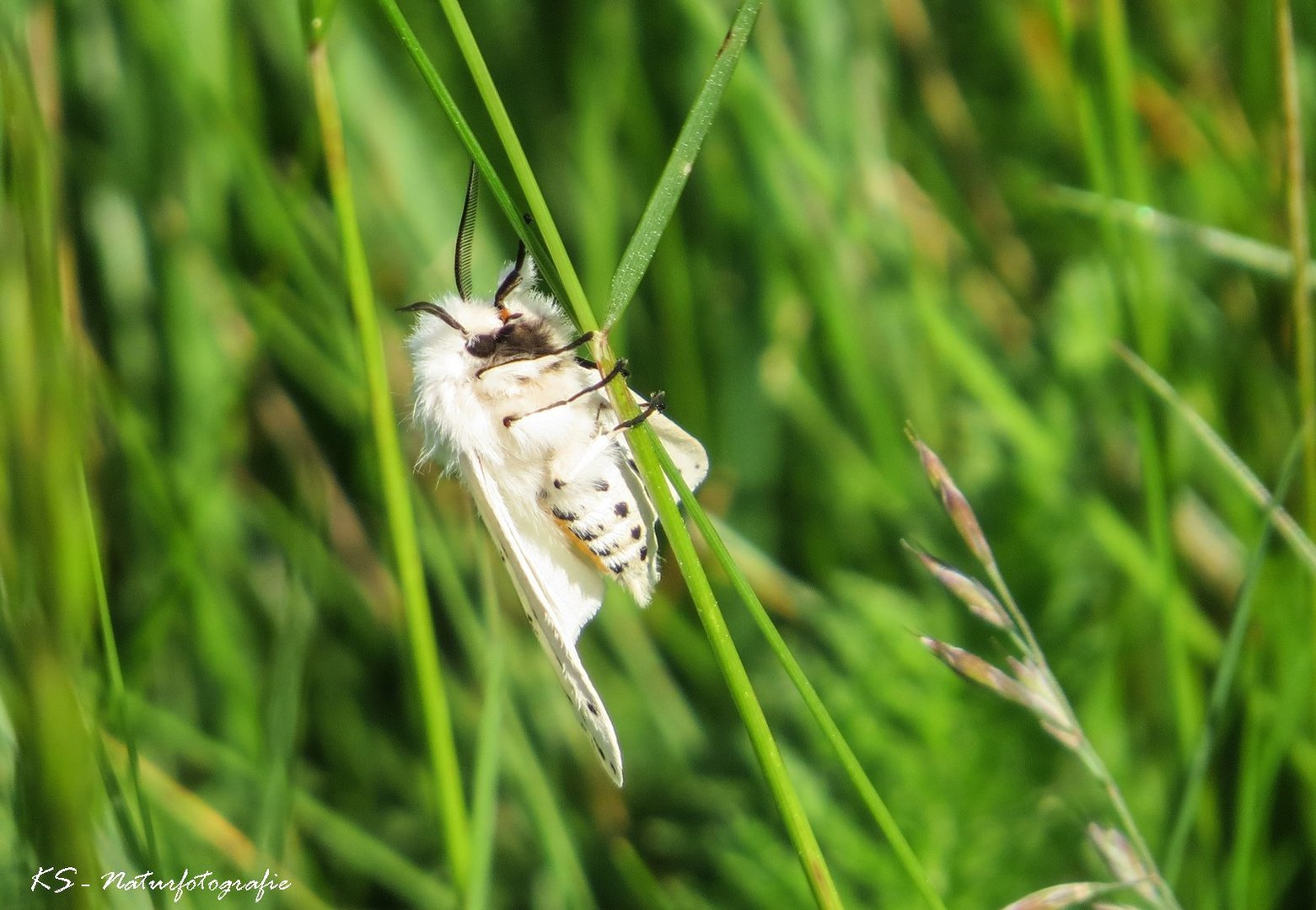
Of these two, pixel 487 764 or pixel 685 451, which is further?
pixel 685 451

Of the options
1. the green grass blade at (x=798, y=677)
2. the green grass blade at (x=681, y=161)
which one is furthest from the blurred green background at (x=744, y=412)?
the green grass blade at (x=681, y=161)

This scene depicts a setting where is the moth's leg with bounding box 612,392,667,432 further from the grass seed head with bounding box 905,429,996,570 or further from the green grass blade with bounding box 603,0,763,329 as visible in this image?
the grass seed head with bounding box 905,429,996,570

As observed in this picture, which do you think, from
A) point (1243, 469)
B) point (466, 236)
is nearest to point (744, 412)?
point (466, 236)

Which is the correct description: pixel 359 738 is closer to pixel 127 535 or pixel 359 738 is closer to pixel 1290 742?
pixel 127 535

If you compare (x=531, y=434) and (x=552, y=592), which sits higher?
(x=531, y=434)

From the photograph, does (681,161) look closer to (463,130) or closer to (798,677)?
(463,130)

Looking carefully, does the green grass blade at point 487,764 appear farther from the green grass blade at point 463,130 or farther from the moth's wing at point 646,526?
the green grass blade at point 463,130
